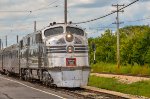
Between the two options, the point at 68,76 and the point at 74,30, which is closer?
the point at 68,76

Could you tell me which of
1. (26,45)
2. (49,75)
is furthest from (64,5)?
(49,75)

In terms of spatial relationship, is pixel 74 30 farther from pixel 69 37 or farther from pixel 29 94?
pixel 29 94

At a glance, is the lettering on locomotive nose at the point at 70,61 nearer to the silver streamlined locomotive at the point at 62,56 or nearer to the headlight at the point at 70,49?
the silver streamlined locomotive at the point at 62,56

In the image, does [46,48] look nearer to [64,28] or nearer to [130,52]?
[64,28]

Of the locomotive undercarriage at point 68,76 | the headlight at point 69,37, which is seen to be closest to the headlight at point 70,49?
the headlight at point 69,37

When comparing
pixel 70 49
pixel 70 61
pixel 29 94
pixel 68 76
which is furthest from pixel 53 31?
pixel 29 94

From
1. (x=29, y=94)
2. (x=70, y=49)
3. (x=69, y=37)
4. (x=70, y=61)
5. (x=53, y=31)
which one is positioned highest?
(x=53, y=31)

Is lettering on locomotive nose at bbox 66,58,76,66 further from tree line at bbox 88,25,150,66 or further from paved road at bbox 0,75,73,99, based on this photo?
tree line at bbox 88,25,150,66

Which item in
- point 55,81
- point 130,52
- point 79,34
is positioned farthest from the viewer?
point 130,52

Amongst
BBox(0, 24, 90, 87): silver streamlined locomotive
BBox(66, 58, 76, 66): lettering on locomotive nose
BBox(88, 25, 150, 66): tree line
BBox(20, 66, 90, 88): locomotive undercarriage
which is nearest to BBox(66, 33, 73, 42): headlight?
BBox(0, 24, 90, 87): silver streamlined locomotive

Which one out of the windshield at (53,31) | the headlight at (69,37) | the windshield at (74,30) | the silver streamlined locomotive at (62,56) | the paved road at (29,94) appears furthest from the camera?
the windshield at (74,30)

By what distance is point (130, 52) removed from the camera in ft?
241

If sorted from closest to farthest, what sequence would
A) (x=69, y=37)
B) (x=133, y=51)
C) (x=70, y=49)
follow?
(x=70, y=49)
(x=69, y=37)
(x=133, y=51)

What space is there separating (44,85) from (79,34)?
15.2ft
